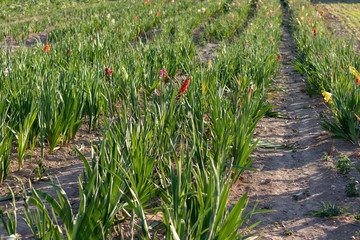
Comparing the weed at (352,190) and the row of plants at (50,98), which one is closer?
the weed at (352,190)

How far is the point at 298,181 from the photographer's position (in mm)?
2961

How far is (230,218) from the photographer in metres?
1.78

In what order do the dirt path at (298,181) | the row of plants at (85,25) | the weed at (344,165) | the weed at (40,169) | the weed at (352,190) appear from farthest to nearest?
the row of plants at (85,25), the weed at (344,165), the weed at (40,169), the weed at (352,190), the dirt path at (298,181)

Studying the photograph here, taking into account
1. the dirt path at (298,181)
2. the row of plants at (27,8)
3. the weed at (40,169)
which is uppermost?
the row of plants at (27,8)

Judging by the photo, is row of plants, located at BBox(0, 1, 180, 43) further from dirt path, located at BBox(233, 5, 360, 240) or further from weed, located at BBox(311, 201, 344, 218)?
weed, located at BBox(311, 201, 344, 218)

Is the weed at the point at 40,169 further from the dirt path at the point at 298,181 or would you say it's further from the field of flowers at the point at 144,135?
the dirt path at the point at 298,181

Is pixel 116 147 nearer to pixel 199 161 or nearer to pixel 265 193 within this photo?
pixel 199 161

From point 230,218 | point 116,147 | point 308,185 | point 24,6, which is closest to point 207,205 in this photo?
point 230,218

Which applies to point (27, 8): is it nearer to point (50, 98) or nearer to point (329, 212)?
point (50, 98)

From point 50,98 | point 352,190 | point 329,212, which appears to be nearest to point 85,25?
point 50,98

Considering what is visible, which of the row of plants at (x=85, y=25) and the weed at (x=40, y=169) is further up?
the row of plants at (x=85, y=25)

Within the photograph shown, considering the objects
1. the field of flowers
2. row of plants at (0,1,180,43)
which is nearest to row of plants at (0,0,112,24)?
row of plants at (0,1,180,43)

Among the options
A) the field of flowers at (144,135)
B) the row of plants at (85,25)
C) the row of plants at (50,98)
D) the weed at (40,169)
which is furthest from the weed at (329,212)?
the row of plants at (85,25)

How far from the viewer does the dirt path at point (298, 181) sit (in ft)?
7.72
